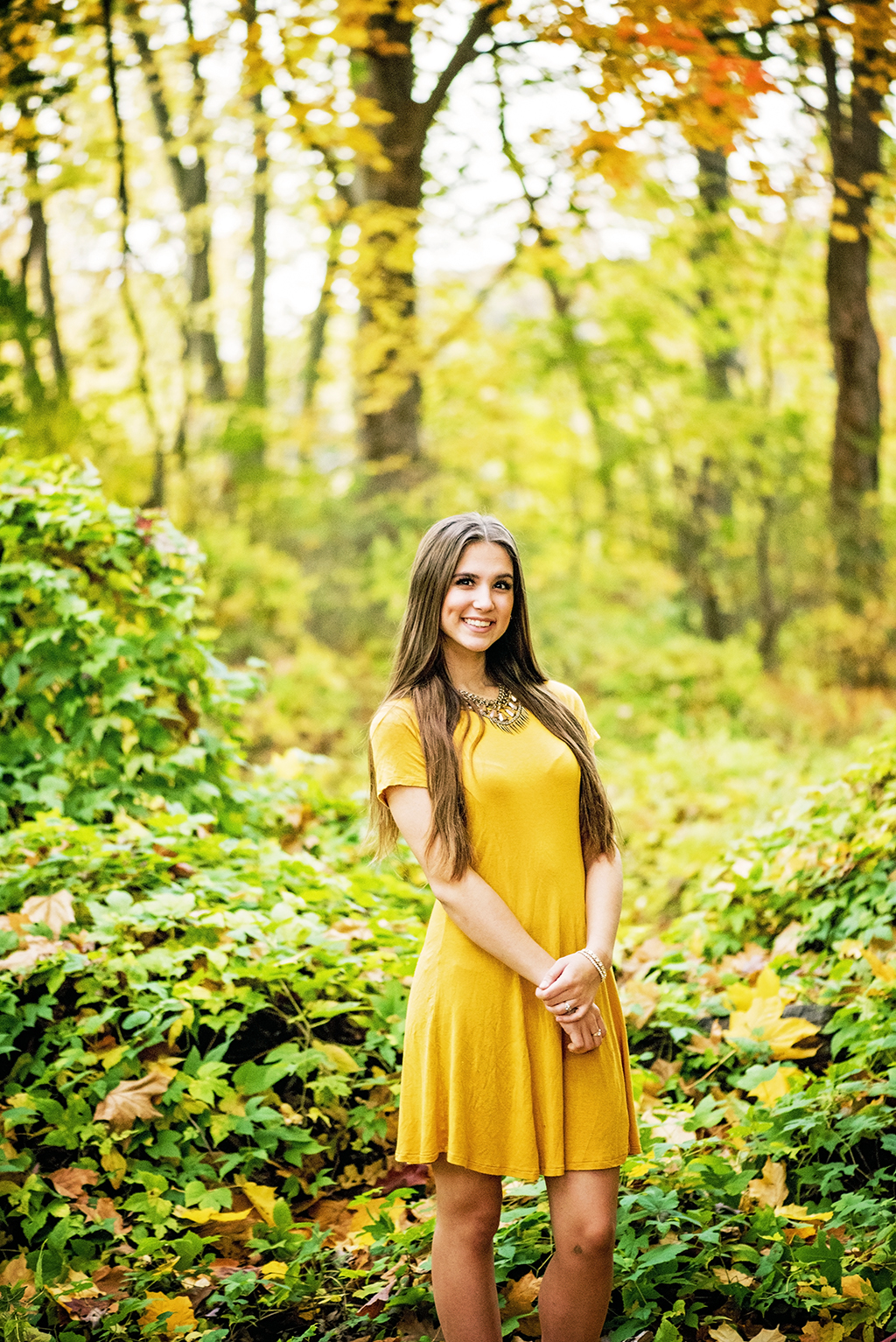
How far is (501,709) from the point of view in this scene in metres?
2.59

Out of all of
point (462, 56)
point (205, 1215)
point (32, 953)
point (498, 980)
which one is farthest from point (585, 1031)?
point (462, 56)

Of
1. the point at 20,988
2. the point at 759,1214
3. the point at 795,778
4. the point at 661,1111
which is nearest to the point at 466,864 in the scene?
the point at 759,1214

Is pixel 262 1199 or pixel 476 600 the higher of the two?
pixel 476 600

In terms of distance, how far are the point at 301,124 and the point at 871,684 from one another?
674cm

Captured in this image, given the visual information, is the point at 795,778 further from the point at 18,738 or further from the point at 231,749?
the point at 18,738

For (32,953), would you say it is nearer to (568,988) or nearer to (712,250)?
(568,988)

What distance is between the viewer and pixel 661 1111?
11.0 feet

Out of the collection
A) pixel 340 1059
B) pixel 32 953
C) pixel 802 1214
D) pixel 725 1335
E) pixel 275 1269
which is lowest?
pixel 275 1269

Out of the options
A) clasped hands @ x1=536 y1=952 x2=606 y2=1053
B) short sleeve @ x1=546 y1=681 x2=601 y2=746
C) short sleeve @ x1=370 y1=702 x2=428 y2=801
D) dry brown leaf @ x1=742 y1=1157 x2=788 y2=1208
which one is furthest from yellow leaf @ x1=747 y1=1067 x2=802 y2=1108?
short sleeve @ x1=370 y1=702 x2=428 y2=801

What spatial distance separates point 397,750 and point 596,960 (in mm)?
626

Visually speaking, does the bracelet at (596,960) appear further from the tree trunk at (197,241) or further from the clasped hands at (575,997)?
the tree trunk at (197,241)

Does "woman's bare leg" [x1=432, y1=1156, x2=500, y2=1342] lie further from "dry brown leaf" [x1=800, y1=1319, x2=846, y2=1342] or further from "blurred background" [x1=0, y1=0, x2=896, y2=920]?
"blurred background" [x1=0, y1=0, x2=896, y2=920]

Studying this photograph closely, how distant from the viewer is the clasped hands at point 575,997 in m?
2.27

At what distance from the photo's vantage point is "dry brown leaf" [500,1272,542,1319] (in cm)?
271
